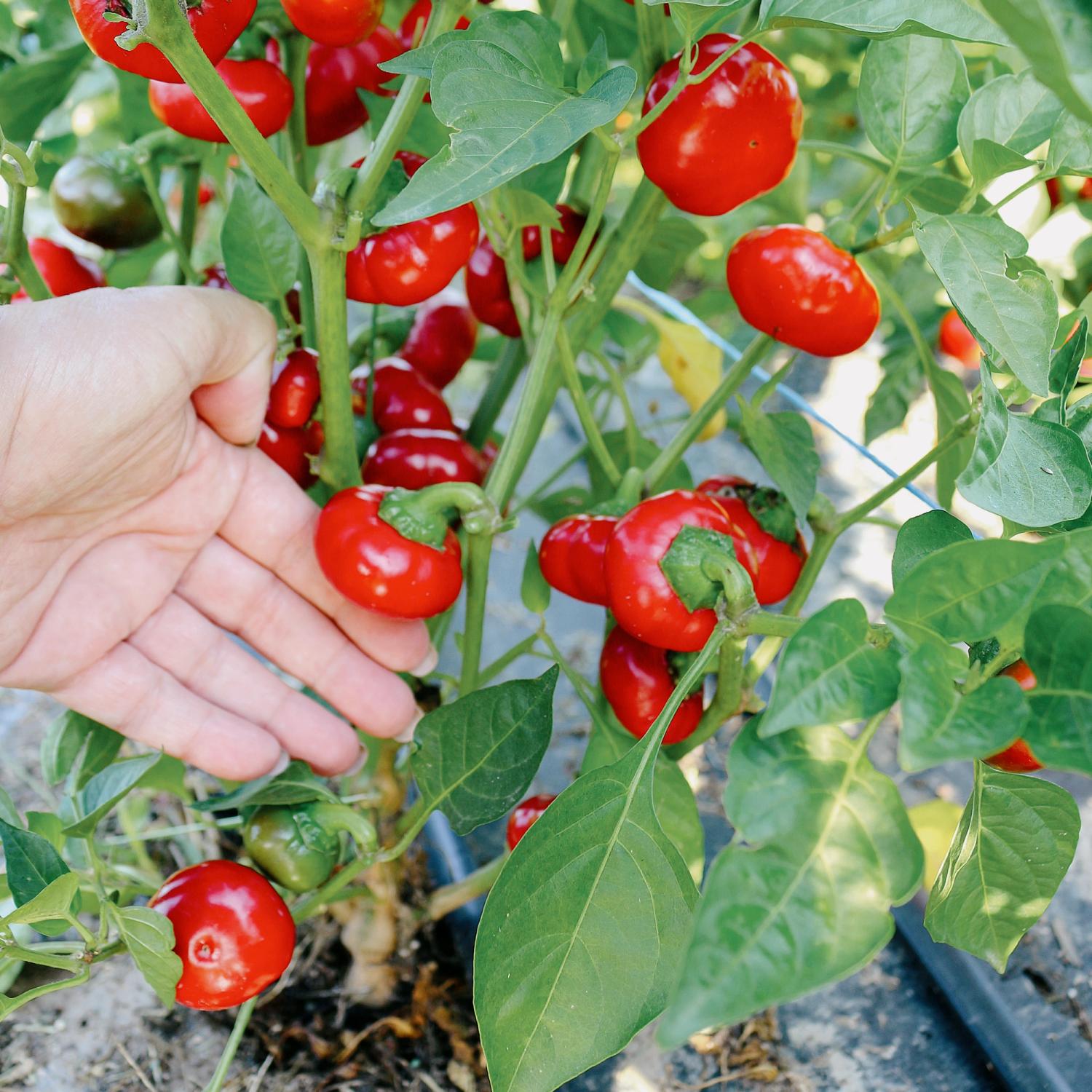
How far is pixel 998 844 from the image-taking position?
19.2 inches

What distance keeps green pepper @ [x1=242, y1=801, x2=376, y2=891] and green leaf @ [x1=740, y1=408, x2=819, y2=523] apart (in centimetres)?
35

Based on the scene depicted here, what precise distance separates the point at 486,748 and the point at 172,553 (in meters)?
0.33

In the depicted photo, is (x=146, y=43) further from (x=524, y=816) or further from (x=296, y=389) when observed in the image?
(x=524, y=816)

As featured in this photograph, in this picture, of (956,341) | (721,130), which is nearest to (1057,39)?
(721,130)

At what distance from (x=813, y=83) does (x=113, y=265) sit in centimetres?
124

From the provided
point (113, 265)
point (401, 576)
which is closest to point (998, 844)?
point (401, 576)

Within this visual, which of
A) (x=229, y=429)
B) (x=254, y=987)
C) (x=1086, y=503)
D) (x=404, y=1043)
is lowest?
(x=404, y=1043)

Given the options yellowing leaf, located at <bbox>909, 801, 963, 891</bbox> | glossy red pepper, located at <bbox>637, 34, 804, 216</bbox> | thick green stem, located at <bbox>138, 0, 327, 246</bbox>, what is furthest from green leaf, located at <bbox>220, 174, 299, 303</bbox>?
yellowing leaf, located at <bbox>909, 801, 963, 891</bbox>

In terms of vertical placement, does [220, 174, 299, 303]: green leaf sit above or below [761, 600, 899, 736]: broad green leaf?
below

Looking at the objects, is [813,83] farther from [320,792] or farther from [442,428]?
[320,792]

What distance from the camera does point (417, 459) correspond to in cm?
77

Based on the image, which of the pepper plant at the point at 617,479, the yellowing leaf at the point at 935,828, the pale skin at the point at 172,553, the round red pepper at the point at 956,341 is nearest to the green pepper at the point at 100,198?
the pepper plant at the point at 617,479

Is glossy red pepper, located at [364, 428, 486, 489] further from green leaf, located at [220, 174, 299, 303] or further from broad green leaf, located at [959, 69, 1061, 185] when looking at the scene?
broad green leaf, located at [959, 69, 1061, 185]

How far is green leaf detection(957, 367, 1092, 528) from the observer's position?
0.44 metres
